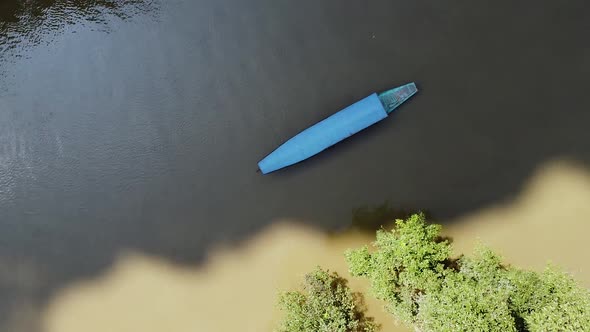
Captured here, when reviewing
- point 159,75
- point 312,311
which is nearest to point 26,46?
point 159,75

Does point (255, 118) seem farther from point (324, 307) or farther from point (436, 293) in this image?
point (436, 293)

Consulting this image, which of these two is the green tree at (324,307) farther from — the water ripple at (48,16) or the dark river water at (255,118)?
the water ripple at (48,16)

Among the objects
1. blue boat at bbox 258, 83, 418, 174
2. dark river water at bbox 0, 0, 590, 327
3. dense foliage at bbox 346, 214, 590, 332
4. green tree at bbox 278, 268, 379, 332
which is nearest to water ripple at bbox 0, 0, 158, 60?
dark river water at bbox 0, 0, 590, 327

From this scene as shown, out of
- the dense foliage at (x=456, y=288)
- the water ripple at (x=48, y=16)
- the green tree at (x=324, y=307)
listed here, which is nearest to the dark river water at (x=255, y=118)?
the water ripple at (x=48, y=16)

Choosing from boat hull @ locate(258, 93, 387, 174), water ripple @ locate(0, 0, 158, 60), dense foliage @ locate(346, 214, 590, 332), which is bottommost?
dense foliage @ locate(346, 214, 590, 332)

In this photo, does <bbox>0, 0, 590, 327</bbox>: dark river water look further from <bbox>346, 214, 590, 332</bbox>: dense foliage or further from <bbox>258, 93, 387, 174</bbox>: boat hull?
<bbox>346, 214, 590, 332</bbox>: dense foliage
